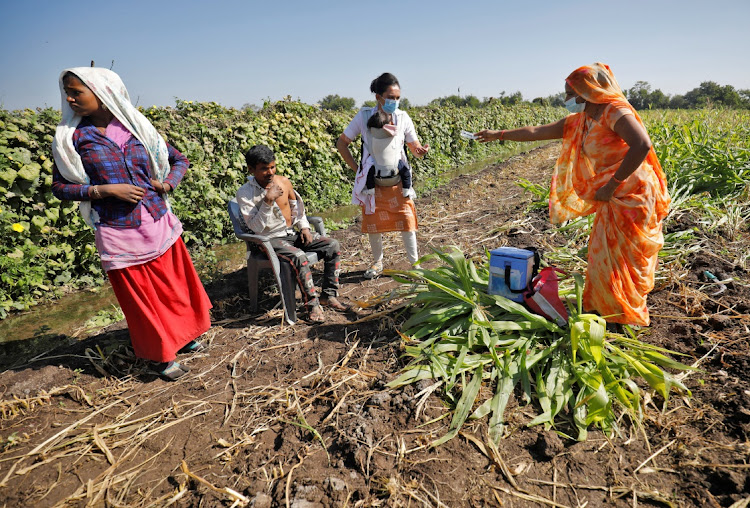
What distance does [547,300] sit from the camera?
2697 millimetres

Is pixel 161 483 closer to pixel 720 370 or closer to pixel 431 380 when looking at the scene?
pixel 431 380

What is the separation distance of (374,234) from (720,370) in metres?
2.78

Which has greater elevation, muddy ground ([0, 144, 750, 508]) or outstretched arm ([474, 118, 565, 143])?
outstretched arm ([474, 118, 565, 143])

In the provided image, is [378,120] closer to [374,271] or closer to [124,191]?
[374,271]

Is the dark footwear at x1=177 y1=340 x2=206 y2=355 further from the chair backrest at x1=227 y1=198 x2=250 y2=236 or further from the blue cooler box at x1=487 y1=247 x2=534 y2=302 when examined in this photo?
the blue cooler box at x1=487 y1=247 x2=534 y2=302

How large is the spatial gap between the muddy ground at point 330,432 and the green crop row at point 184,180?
1.47 m

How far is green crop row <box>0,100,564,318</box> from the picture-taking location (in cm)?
427

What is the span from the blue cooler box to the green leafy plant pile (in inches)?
4.0

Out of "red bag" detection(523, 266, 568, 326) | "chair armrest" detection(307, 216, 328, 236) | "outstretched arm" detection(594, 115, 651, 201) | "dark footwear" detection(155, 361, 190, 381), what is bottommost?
"dark footwear" detection(155, 361, 190, 381)

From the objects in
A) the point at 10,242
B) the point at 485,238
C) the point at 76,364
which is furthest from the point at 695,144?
the point at 10,242

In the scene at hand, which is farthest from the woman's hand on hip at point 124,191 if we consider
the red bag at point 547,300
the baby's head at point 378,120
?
the red bag at point 547,300

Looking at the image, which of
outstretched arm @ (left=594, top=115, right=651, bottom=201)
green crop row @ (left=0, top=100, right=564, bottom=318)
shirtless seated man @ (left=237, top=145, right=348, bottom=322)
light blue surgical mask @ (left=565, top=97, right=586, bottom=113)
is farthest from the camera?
green crop row @ (left=0, top=100, right=564, bottom=318)

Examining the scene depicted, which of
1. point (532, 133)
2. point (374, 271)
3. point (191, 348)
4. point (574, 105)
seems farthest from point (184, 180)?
point (574, 105)

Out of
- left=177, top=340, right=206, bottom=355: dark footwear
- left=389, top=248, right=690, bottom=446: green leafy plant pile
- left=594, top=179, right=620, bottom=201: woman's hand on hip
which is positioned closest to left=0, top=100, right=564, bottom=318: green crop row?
left=177, top=340, right=206, bottom=355: dark footwear
